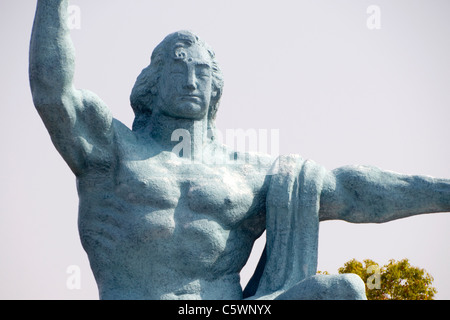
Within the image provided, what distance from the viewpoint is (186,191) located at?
8359mm

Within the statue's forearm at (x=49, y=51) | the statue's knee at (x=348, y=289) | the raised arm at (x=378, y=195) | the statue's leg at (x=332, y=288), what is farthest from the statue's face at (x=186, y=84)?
the statue's knee at (x=348, y=289)

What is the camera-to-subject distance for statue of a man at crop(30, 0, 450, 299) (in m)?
7.96

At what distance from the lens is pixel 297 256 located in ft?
27.9

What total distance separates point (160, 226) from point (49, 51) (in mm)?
1869

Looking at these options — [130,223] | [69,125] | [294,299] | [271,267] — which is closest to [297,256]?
[271,267]

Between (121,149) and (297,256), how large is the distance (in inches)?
77.9

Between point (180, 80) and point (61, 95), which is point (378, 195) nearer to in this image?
point (180, 80)

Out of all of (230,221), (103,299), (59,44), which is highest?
(59,44)

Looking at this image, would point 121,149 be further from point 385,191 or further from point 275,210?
point 385,191

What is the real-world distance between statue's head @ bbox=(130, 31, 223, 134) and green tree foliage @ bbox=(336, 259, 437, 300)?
33.7 feet

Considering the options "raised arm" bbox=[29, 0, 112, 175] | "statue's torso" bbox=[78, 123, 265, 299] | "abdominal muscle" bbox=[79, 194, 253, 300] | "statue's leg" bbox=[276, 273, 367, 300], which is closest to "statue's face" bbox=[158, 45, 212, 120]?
"statue's torso" bbox=[78, 123, 265, 299]

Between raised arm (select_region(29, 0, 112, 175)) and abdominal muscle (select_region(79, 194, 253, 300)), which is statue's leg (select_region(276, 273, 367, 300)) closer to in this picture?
abdominal muscle (select_region(79, 194, 253, 300))
